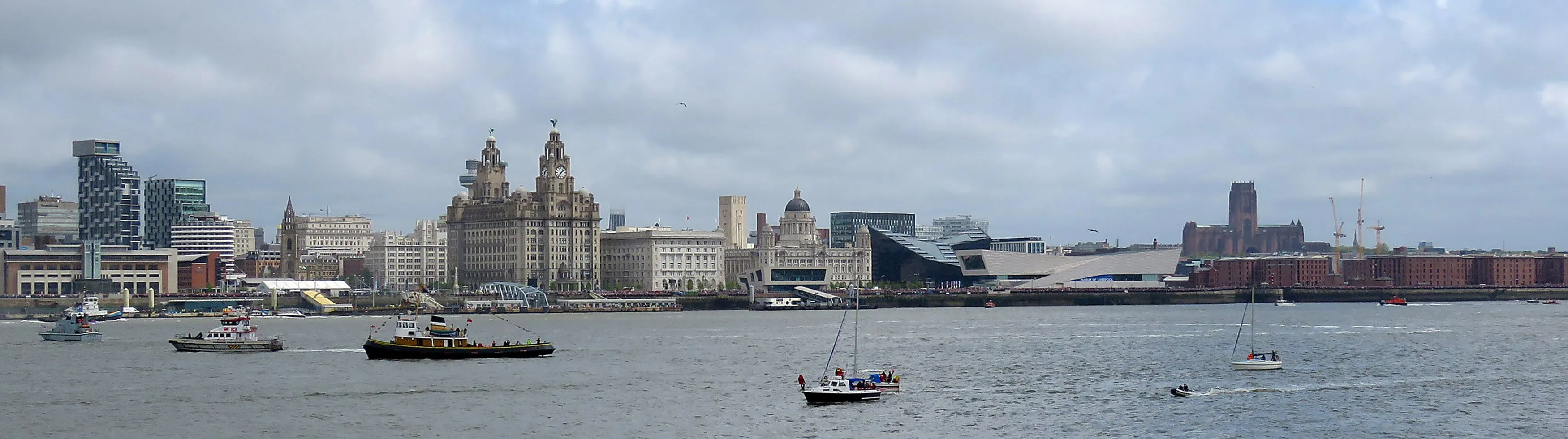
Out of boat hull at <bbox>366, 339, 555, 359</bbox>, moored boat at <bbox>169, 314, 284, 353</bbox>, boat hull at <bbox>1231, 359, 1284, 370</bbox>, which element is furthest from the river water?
moored boat at <bbox>169, 314, 284, 353</bbox>

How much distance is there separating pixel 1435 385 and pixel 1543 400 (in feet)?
21.4

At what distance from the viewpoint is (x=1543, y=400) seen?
67062 mm

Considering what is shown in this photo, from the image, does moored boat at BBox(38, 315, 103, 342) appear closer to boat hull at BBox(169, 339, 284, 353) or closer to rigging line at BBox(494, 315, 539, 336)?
boat hull at BBox(169, 339, 284, 353)

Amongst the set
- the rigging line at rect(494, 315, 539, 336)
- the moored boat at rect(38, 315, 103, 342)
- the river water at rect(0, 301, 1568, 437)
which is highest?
the moored boat at rect(38, 315, 103, 342)

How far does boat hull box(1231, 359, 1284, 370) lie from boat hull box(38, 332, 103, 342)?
6919cm

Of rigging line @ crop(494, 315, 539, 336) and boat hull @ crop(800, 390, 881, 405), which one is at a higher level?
rigging line @ crop(494, 315, 539, 336)

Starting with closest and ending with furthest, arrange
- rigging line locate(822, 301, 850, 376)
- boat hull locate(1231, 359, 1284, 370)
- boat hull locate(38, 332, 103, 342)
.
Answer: rigging line locate(822, 301, 850, 376), boat hull locate(1231, 359, 1284, 370), boat hull locate(38, 332, 103, 342)

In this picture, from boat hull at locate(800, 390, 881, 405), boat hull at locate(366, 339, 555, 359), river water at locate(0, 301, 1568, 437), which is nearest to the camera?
river water at locate(0, 301, 1568, 437)

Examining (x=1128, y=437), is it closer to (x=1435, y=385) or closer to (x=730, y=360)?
(x=1435, y=385)

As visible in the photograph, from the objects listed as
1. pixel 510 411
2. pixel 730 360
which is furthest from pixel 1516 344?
pixel 510 411

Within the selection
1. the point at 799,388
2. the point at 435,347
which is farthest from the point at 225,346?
the point at 799,388

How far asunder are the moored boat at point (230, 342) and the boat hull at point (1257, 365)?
49.2 meters

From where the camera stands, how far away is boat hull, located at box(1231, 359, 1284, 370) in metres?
Result: 81.8

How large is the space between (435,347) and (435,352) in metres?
0.32
